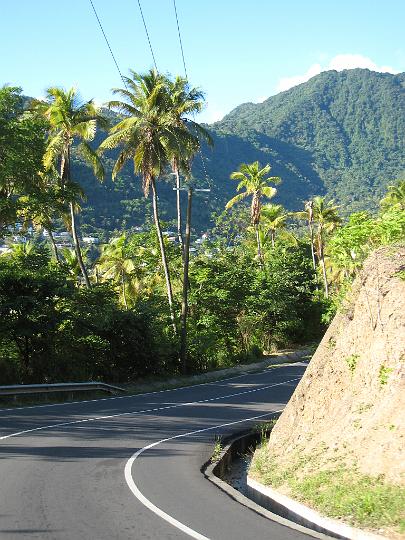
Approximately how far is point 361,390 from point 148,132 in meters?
26.7

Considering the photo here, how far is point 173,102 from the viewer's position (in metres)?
36.8

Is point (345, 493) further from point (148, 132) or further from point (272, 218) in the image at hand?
point (272, 218)

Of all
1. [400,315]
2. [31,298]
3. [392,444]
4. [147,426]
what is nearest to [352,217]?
[400,315]

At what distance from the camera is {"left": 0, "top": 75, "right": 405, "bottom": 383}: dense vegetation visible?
2541cm

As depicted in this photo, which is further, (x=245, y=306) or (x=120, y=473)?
(x=245, y=306)

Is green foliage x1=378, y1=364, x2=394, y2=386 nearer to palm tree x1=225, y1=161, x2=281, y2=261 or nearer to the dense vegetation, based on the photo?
the dense vegetation

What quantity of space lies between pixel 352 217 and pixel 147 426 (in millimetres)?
8866

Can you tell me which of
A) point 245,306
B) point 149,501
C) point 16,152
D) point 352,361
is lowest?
point 149,501

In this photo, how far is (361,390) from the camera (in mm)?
10883

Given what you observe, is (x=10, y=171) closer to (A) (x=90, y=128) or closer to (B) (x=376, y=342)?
(A) (x=90, y=128)

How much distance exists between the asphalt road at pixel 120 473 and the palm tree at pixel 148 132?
616 inches

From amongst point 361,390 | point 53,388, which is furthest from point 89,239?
point 361,390

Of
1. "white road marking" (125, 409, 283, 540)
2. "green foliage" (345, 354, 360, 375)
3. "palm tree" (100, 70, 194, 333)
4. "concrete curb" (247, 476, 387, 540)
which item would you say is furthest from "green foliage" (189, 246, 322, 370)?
"concrete curb" (247, 476, 387, 540)

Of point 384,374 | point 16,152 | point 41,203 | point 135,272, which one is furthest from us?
point 135,272
